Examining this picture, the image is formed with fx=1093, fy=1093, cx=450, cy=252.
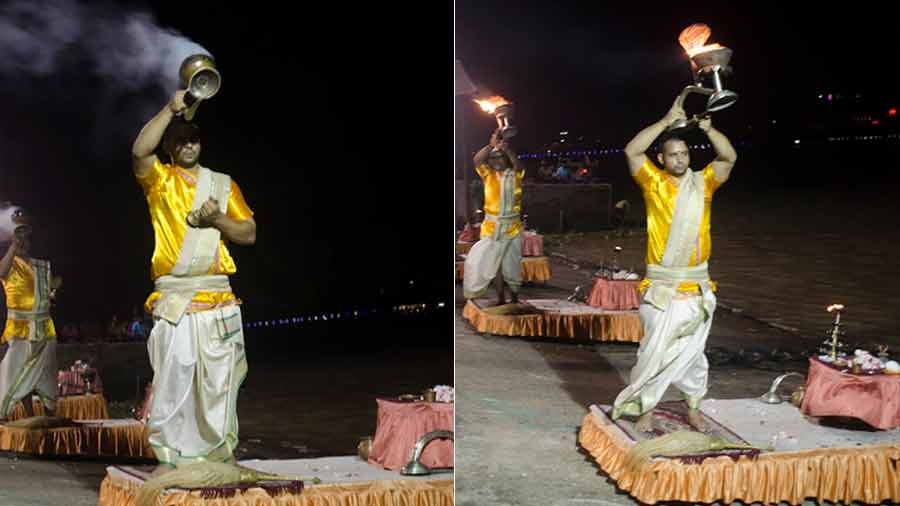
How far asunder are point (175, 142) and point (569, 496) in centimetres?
233

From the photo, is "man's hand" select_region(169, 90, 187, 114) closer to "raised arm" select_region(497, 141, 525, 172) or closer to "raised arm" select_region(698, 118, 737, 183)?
"raised arm" select_region(698, 118, 737, 183)

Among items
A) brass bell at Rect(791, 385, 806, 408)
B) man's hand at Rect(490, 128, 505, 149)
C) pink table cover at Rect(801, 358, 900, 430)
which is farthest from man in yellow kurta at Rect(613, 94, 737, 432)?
man's hand at Rect(490, 128, 505, 149)

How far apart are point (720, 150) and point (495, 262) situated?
144 inches

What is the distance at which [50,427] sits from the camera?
5.99 metres

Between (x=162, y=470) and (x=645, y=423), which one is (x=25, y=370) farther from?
(x=645, y=423)

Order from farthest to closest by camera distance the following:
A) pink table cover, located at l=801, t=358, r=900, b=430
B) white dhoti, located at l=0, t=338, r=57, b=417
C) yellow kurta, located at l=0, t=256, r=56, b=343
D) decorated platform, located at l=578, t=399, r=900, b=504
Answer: white dhoti, located at l=0, t=338, r=57, b=417, yellow kurta, located at l=0, t=256, r=56, b=343, pink table cover, located at l=801, t=358, r=900, b=430, decorated platform, located at l=578, t=399, r=900, b=504

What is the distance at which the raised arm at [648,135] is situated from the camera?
15.6 ft

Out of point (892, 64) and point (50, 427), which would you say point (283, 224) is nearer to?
point (50, 427)

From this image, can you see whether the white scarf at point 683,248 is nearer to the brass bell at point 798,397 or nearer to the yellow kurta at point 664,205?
the yellow kurta at point 664,205

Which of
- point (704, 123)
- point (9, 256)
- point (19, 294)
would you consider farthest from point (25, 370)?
point (704, 123)

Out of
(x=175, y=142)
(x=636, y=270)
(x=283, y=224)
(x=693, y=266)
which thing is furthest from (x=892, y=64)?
(x=175, y=142)

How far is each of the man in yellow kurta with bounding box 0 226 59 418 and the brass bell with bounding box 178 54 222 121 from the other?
7.50ft

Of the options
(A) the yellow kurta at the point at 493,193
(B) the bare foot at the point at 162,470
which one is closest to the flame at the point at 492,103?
(A) the yellow kurta at the point at 493,193

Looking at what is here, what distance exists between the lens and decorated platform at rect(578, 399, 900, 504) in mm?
4605
